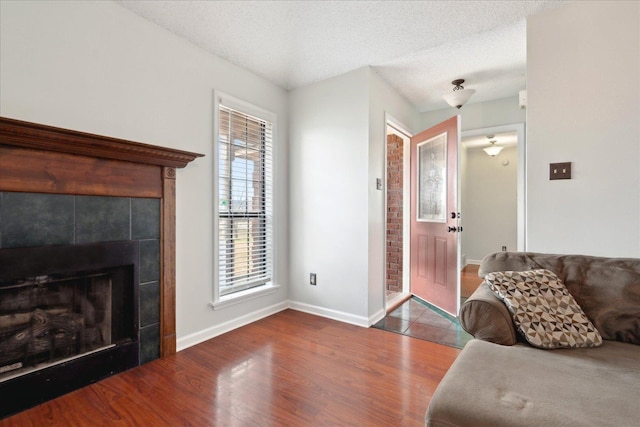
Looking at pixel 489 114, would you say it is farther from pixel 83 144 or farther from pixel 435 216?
pixel 83 144

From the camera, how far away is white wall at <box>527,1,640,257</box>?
1.90m

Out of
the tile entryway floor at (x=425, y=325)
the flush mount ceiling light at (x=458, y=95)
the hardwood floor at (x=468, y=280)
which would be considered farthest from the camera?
the hardwood floor at (x=468, y=280)

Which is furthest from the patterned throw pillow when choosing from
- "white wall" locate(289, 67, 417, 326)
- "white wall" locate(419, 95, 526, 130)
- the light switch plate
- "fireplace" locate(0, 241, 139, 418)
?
"white wall" locate(419, 95, 526, 130)

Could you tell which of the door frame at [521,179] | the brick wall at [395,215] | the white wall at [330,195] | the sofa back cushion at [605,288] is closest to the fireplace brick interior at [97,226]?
the white wall at [330,195]

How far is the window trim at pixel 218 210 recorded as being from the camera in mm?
2658

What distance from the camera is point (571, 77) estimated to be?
6.78 feet

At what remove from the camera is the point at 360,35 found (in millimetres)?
2414

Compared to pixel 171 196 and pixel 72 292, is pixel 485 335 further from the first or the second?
pixel 72 292

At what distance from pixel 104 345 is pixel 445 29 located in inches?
131

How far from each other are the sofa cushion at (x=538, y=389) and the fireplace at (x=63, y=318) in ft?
6.59

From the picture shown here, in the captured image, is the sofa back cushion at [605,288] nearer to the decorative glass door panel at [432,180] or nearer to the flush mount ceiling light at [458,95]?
the decorative glass door panel at [432,180]

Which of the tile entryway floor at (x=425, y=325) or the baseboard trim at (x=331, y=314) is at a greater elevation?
the baseboard trim at (x=331, y=314)

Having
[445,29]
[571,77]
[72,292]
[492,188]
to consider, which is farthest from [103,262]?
[492,188]

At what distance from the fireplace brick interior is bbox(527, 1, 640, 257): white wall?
2.77 meters
